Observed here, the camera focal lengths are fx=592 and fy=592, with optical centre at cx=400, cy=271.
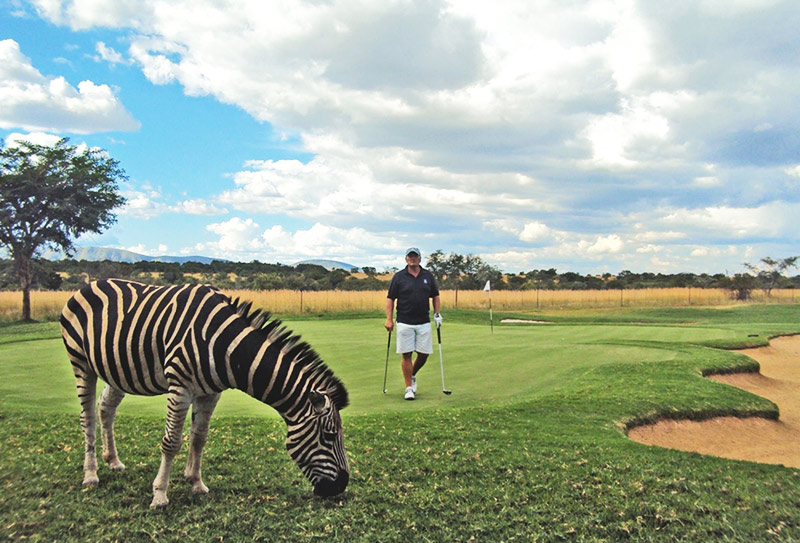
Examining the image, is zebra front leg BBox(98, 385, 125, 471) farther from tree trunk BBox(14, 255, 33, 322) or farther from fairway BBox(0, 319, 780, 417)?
tree trunk BBox(14, 255, 33, 322)

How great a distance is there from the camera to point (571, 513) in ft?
14.3

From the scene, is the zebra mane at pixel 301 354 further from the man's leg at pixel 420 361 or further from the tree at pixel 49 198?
the tree at pixel 49 198

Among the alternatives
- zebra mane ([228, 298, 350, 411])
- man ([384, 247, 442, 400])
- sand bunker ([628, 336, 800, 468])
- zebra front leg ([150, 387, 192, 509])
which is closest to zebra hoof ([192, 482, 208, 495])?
zebra front leg ([150, 387, 192, 509])

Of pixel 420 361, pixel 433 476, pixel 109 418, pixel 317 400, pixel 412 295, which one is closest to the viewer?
pixel 317 400

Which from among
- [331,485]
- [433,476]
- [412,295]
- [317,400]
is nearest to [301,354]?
[317,400]

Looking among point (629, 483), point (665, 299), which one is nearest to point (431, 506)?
point (629, 483)

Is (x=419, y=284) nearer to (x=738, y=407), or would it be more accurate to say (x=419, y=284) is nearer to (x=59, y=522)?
(x=738, y=407)

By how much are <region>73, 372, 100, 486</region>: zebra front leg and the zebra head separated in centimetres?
200

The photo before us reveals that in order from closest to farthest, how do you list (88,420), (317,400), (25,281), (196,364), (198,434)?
(317,400), (196,364), (198,434), (88,420), (25,281)

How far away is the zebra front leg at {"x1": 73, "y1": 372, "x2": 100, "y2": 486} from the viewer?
15.6 feet

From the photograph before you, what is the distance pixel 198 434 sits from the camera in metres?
4.45

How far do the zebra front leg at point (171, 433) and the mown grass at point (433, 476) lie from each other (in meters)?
0.12

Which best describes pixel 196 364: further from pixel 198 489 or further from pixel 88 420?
pixel 88 420

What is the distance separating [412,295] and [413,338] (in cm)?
67
